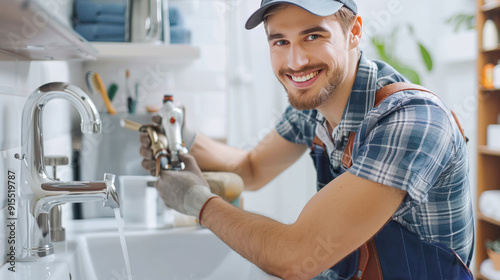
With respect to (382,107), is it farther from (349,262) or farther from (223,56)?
(223,56)

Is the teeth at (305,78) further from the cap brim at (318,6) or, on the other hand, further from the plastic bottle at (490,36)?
the plastic bottle at (490,36)

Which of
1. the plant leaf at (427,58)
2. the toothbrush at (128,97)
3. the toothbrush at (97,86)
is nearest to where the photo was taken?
the toothbrush at (97,86)

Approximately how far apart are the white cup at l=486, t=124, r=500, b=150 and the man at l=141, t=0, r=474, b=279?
1.22m

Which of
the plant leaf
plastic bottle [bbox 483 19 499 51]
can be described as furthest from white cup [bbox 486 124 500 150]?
the plant leaf

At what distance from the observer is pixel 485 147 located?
7.17 feet

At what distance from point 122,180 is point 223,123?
55 cm

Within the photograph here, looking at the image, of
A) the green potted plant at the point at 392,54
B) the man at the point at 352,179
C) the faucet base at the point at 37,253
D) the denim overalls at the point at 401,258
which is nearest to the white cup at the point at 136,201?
the man at the point at 352,179

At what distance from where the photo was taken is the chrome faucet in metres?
0.73

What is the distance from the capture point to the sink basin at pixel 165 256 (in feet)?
3.38

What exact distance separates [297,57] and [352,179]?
32cm

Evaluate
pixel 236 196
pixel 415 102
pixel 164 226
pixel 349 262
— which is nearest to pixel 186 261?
pixel 164 226

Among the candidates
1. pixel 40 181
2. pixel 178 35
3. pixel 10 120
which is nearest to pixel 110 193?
pixel 40 181

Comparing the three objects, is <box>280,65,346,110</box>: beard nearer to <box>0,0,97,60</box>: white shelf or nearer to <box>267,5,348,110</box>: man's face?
<box>267,5,348,110</box>: man's face

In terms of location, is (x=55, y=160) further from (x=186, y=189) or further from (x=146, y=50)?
(x=146, y=50)
